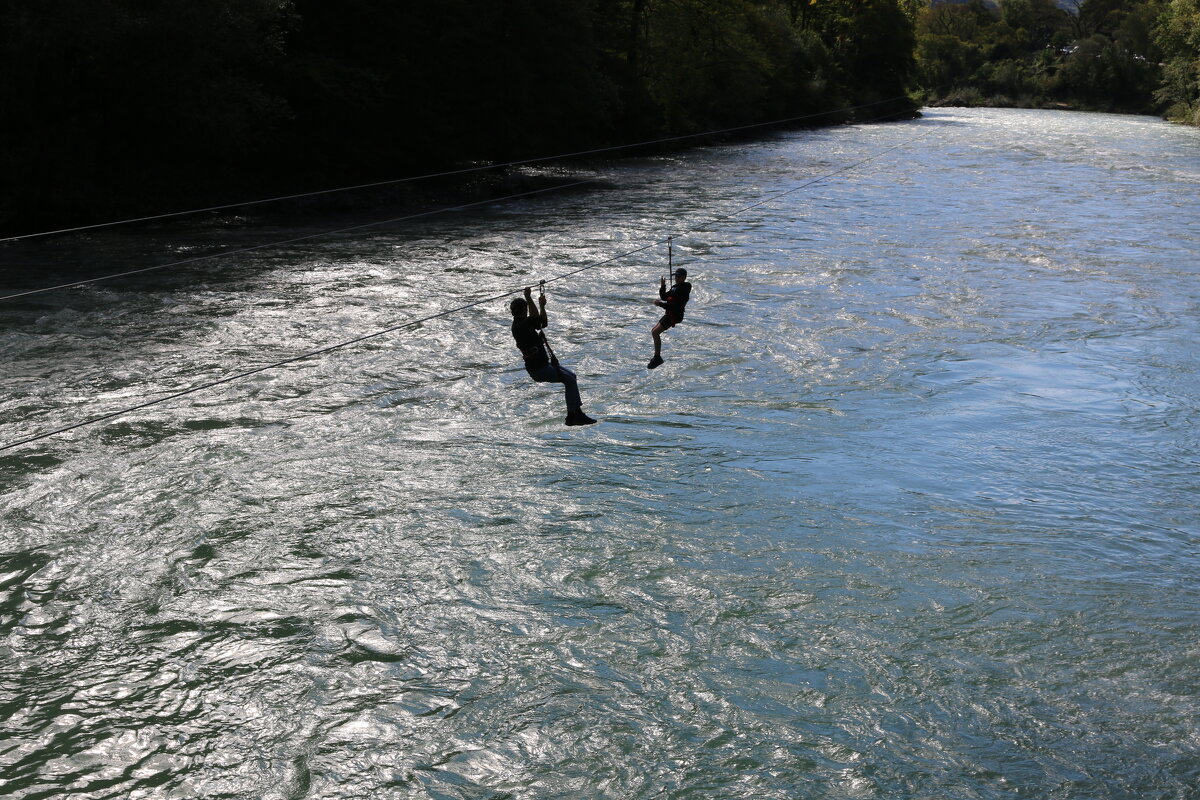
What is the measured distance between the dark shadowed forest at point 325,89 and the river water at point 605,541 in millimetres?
5609

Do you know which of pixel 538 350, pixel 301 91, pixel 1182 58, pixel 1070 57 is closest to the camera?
pixel 538 350

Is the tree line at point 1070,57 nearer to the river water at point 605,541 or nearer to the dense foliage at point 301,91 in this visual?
the dense foliage at point 301,91

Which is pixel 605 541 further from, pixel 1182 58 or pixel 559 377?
pixel 1182 58

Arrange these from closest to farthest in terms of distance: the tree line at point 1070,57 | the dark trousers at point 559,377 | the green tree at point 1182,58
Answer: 1. the dark trousers at point 559,377
2. the green tree at point 1182,58
3. the tree line at point 1070,57

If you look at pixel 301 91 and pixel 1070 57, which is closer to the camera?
pixel 301 91

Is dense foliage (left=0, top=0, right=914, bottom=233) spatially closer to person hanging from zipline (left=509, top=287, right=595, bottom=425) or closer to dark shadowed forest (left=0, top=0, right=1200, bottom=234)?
dark shadowed forest (left=0, top=0, right=1200, bottom=234)

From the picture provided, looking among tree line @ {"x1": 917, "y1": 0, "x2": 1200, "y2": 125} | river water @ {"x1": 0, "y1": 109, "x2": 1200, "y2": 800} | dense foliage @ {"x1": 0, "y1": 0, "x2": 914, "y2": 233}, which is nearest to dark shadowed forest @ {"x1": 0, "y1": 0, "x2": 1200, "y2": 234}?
dense foliage @ {"x1": 0, "y1": 0, "x2": 914, "y2": 233}

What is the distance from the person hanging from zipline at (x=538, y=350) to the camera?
12.1 metres

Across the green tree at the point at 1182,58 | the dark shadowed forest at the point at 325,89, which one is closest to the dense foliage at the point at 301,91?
the dark shadowed forest at the point at 325,89

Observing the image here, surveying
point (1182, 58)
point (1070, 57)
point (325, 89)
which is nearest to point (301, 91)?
point (325, 89)

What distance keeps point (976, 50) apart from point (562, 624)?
11703cm

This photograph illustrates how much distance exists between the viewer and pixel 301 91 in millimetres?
34844

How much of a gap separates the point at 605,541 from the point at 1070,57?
103141 millimetres

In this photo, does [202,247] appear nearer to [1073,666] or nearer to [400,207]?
[400,207]
